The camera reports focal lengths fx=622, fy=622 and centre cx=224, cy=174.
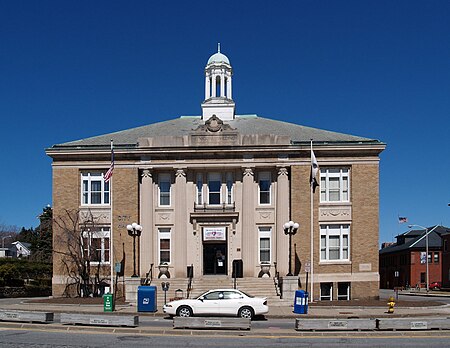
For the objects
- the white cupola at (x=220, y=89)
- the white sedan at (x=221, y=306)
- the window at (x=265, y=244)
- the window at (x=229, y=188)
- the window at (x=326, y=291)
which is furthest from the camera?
the white cupola at (x=220, y=89)

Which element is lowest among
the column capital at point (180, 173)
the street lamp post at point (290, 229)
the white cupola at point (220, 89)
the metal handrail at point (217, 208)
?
the street lamp post at point (290, 229)

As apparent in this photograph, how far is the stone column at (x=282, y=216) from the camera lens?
1612 inches

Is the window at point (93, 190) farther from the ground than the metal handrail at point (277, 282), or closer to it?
farther from the ground

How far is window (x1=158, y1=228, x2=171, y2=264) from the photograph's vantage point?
139 ft

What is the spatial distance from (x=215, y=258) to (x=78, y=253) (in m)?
9.27

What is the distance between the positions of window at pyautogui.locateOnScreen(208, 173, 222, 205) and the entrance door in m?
2.97

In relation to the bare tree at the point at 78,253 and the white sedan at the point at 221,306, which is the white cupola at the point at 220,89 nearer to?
the bare tree at the point at 78,253

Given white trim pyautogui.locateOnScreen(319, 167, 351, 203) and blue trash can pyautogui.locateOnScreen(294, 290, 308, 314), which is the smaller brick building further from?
blue trash can pyautogui.locateOnScreen(294, 290, 308, 314)

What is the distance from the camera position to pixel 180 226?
137ft

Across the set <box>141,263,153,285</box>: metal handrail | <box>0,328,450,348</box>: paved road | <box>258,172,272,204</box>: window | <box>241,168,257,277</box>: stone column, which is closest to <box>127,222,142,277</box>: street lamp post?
<box>141,263,153,285</box>: metal handrail

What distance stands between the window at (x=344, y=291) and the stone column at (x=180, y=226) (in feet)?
33.8

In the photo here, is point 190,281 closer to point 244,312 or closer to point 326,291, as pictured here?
point 326,291

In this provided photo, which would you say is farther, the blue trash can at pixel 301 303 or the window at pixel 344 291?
the window at pixel 344 291

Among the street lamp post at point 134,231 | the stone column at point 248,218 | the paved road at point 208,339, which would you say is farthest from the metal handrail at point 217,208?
the paved road at point 208,339
